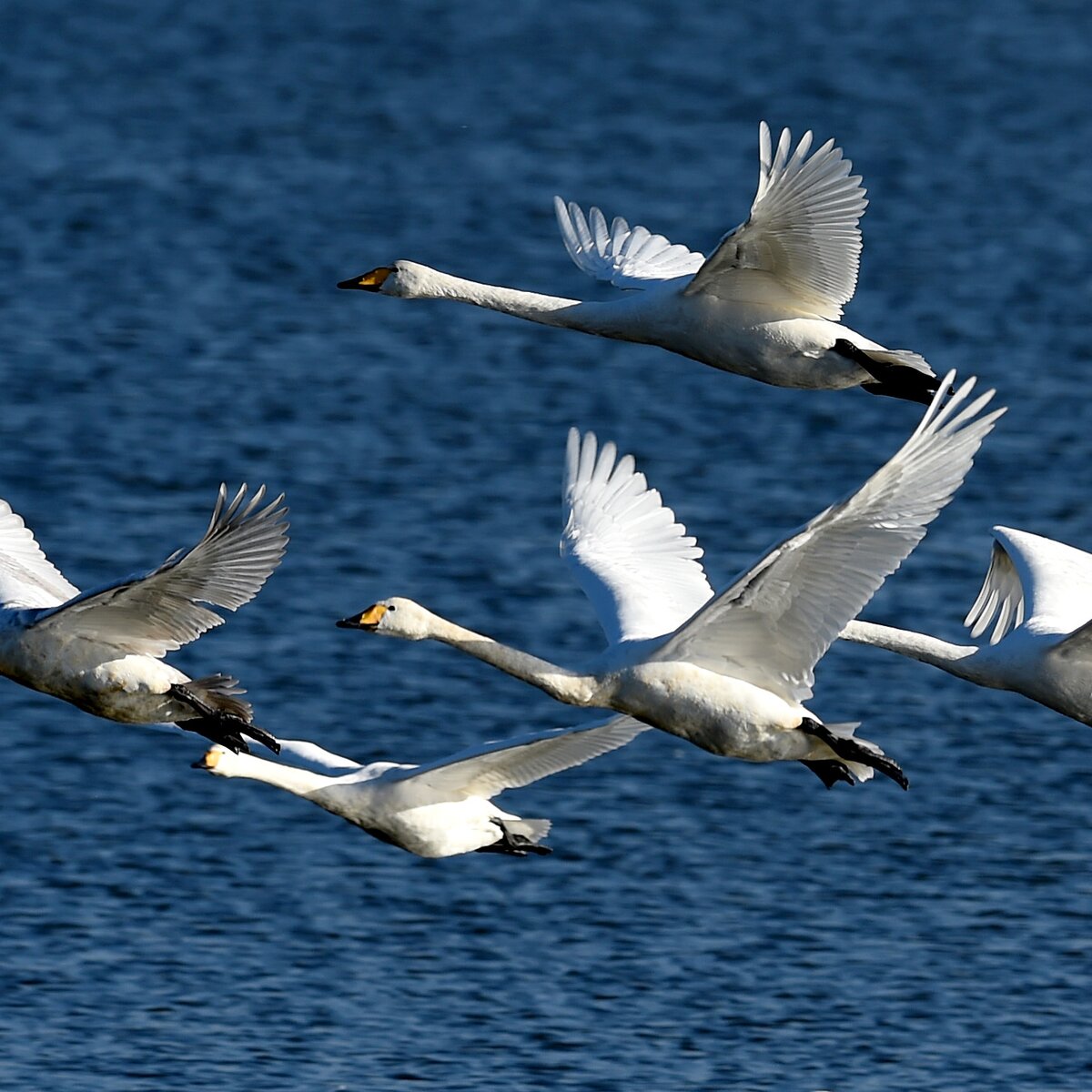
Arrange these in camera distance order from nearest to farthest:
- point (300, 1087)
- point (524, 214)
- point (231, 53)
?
point (300, 1087) → point (524, 214) → point (231, 53)

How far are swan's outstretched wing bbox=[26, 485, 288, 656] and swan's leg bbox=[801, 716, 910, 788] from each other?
2.30 metres

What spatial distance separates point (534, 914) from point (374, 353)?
43.1 feet

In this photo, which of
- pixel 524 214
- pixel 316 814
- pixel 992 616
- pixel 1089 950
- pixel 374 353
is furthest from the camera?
pixel 524 214

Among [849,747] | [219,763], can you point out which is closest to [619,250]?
[219,763]

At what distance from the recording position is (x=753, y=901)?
62.7 feet

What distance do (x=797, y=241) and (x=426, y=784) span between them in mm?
3013

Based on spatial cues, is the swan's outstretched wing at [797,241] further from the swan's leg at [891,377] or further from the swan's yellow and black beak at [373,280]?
the swan's yellow and black beak at [373,280]

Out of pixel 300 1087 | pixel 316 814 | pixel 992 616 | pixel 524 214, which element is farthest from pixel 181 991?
pixel 524 214

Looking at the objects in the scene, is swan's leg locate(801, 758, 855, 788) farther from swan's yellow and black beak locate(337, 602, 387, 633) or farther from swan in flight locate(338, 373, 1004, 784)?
swan's yellow and black beak locate(337, 602, 387, 633)

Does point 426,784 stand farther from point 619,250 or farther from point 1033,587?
point 619,250

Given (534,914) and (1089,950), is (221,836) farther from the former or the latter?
(1089,950)

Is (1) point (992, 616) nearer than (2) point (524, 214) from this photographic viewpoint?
Yes

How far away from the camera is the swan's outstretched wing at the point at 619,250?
16.3 metres

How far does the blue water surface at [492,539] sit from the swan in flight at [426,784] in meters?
3.30
